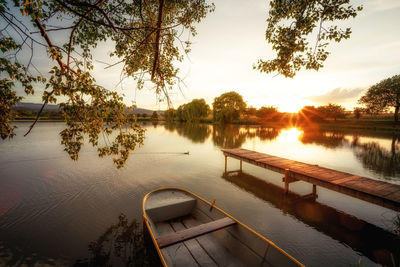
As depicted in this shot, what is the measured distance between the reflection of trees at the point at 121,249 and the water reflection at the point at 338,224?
612cm

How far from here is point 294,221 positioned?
6938 millimetres

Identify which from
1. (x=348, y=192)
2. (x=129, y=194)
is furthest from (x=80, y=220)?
(x=348, y=192)

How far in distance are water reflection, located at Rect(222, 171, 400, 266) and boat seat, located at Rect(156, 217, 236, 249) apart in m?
3.57

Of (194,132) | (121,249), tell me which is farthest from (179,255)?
(194,132)

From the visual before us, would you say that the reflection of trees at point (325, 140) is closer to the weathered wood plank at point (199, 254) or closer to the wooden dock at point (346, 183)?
the wooden dock at point (346, 183)

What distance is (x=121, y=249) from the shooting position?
17.6ft

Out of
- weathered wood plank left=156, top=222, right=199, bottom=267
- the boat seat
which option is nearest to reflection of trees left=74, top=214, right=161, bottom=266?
weathered wood plank left=156, top=222, right=199, bottom=267

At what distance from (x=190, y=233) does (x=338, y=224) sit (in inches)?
256

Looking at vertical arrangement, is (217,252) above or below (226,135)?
above

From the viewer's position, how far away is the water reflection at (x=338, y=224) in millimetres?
5398

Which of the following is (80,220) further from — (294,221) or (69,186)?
(294,221)

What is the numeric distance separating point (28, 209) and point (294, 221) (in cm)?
1179

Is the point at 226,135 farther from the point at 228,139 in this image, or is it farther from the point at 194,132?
the point at 194,132

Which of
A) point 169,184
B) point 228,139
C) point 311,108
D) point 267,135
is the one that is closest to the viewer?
point 169,184
